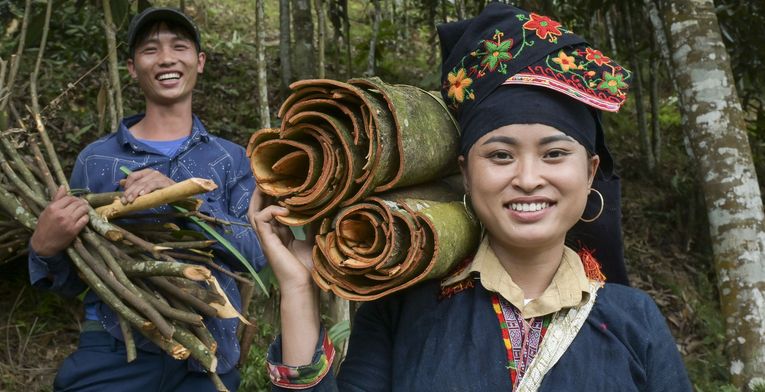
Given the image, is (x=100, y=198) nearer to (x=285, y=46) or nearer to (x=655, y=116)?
(x=285, y=46)

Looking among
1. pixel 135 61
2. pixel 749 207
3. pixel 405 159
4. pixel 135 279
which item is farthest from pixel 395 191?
pixel 749 207

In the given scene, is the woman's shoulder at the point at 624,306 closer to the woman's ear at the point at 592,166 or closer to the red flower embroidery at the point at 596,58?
the woman's ear at the point at 592,166

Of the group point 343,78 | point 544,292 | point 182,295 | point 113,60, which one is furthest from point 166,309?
point 343,78

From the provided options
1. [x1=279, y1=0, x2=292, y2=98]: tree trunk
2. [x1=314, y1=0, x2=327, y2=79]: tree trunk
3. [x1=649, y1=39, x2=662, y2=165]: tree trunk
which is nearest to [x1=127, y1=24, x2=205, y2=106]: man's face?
[x1=314, y1=0, x2=327, y2=79]: tree trunk

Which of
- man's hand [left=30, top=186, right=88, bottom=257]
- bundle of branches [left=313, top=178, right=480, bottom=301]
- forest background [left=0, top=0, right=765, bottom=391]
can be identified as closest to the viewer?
bundle of branches [left=313, top=178, right=480, bottom=301]

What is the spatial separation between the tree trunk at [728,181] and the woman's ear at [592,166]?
219cm

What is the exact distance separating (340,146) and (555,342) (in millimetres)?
607

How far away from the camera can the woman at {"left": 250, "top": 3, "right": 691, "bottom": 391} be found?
1580mm

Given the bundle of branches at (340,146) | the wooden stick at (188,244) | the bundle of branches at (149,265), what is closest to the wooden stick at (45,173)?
the bundle of branches at (149,265)

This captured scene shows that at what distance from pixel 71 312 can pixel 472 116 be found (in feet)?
11.7

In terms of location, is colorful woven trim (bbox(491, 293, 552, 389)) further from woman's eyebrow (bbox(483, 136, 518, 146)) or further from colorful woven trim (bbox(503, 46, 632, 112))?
colorful woven trim (bbox(503, 46, 632, 112))

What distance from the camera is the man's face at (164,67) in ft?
9.45

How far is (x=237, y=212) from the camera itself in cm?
274

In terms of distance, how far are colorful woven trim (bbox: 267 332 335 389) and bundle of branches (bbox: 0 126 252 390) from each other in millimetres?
549
